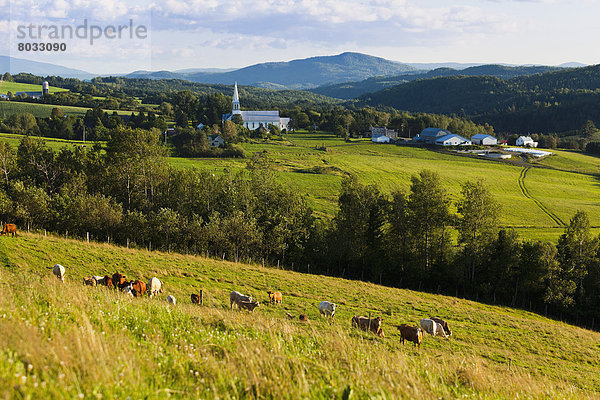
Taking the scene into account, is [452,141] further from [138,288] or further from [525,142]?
[138,288]

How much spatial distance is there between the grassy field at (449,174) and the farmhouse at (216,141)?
841 cm

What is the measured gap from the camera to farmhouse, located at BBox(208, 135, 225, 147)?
4744 inches

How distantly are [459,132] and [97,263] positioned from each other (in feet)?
559

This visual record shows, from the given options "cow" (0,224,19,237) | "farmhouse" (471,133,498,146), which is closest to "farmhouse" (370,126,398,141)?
"farmhouse" (471,133,498,146)

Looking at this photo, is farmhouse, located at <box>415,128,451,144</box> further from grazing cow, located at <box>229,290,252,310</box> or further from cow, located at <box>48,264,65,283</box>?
cow, located at <box>48,264,65,283</box>

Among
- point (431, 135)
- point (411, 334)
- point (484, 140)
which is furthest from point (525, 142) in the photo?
point (411, 334)

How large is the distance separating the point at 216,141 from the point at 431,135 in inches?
3604

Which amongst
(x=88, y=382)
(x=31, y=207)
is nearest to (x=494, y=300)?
(x=88, y=382)

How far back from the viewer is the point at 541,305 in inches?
1673

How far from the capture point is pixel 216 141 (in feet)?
402

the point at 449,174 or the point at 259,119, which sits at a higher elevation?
the point at 259,119

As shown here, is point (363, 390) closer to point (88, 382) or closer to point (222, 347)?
point (222, 347)

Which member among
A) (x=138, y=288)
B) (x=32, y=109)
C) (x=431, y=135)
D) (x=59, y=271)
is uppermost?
(x=32, y=109)

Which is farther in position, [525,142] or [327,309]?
[525,142]
